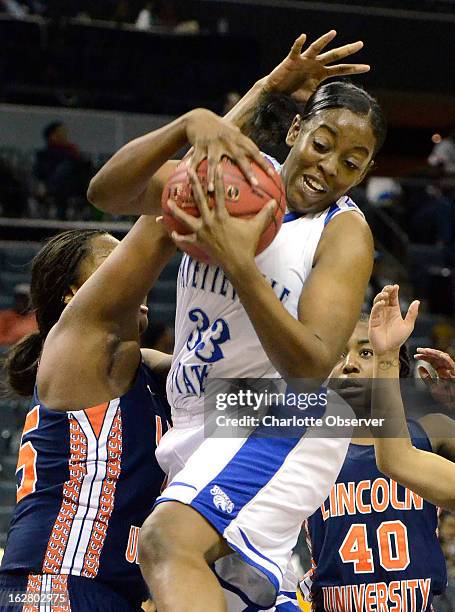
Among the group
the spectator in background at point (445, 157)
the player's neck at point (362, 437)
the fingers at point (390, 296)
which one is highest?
the spectator in background at point (445, 157)

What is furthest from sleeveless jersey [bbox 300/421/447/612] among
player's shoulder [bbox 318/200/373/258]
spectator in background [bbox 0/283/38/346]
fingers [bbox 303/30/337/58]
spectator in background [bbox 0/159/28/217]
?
spectator in background [bbox 0/159/28/217]

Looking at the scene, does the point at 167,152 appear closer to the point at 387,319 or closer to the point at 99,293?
the point at 99,293

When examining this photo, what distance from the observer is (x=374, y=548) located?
3.62 meters

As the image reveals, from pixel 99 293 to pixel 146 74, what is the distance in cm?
1052

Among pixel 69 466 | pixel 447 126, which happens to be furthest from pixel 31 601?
pixel 447 126

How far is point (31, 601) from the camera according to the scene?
294 centimetres

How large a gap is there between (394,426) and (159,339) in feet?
17.6

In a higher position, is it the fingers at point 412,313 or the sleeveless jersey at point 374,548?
the fingers at point 412,313

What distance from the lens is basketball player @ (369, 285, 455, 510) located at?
3113 millimetres

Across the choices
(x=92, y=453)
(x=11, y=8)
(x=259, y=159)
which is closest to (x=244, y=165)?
(x=259, y=159)

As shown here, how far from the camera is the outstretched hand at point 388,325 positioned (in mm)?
3094

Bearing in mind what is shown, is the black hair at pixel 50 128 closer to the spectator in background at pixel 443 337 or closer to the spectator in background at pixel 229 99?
the spectator in background at pixel 229 99

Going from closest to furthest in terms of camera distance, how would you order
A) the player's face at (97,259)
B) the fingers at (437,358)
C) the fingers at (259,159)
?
the fingers at (259,159), the player's face at (97,259), the fingers at (437,358)

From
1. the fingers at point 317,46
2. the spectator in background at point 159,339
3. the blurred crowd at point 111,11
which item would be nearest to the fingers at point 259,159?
the fingers at point 317,46
